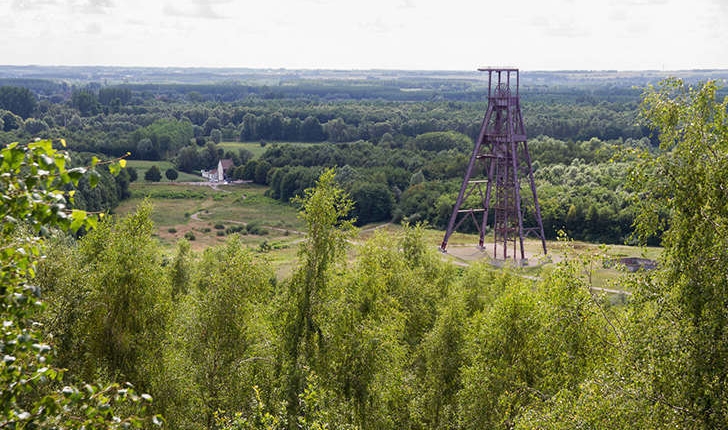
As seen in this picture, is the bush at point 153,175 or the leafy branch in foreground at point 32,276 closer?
the leafy branch in foreground at point 32,276

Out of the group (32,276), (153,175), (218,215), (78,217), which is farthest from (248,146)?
(78,217)

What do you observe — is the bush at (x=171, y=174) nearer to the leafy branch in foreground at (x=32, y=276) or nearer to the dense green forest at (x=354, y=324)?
the dense green forest at (x=354, y=324)

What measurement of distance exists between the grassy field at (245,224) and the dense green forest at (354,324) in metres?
24.5

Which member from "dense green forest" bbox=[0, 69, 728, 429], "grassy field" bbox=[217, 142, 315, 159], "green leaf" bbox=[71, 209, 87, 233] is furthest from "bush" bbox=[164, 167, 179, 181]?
"green leaf" bbox=[71, 209, 87, 233]

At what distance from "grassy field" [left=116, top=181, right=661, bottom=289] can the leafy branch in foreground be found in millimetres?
57040

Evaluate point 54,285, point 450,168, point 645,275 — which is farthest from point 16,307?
point 450,168

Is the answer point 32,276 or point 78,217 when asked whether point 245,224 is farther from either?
point 78,217

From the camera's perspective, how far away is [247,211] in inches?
4407

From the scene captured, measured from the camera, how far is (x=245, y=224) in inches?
4003

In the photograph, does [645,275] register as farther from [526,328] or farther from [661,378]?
[526,328]

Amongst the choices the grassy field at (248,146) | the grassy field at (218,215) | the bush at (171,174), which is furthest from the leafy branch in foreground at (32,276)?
the grassy field at (248,146)

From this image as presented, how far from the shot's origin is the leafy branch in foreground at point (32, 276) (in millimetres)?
7172

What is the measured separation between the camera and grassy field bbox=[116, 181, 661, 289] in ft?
236

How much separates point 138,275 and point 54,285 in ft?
11.5
